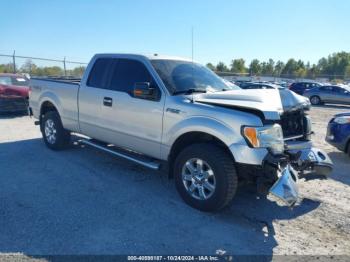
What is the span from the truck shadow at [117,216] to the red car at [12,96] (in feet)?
20.6

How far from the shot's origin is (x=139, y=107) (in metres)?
4.96

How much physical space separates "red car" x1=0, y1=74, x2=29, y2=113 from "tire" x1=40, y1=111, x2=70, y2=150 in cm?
516

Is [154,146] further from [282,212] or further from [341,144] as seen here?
[341,144]

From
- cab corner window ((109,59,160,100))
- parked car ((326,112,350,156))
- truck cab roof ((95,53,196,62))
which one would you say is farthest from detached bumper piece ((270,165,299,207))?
parked car ((326,112,350,156))

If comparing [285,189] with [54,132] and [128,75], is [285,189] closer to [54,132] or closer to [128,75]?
[128,75]

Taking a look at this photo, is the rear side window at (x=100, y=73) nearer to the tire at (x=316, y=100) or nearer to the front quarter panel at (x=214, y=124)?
the front quarter panel at (x=214, y=124)

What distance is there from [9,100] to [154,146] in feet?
28.2

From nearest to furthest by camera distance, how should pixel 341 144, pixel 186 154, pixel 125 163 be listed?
1. pixel 186 154
2. pixel 125 163
3. pixel 341 144

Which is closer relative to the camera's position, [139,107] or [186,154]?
[186,154]

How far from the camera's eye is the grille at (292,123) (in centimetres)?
448

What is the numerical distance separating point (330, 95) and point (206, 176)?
66.5ft

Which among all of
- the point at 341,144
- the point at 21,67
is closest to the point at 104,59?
the point at 341,144

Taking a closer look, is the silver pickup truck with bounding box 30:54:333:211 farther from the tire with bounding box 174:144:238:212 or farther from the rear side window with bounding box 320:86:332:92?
the rear side window with bounding box 320:86:332:92

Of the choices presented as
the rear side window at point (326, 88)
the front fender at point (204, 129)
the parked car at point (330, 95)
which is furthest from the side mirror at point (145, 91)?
the rear side window at point (326, 88)
